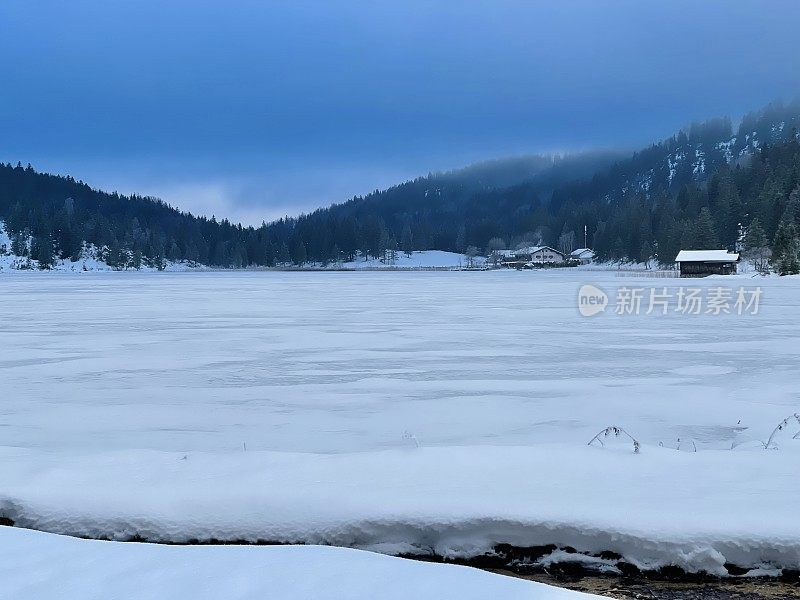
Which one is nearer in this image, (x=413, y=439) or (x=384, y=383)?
(x=413, y=439)

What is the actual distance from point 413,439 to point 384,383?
10.8ft

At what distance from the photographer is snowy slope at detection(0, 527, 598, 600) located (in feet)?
10.3

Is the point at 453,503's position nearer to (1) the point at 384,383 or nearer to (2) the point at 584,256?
(1) the point at 384,383

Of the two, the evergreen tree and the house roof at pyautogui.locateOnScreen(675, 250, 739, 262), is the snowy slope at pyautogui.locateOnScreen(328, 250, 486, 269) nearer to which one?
the evergreen tree

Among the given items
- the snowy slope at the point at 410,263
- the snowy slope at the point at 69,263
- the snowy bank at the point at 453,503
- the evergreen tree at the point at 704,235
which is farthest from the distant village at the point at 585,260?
the snowy slope at the point at 69,263

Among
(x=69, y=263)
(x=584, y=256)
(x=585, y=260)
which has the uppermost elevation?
(x=584, y=256)

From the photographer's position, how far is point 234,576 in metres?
3.34

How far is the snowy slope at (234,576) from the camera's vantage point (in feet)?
10.3

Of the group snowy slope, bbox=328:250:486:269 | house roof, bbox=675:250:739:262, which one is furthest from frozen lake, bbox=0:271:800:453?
snowy slope, bbox=328:250:486:269

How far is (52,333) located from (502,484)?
15970 mm

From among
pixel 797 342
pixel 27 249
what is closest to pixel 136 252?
pixel 27 249

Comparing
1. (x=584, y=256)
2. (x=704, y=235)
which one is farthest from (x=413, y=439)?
(x=584, y=256)

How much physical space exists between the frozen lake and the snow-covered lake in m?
0.05

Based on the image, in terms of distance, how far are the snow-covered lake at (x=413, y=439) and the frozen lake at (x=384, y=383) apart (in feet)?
0.17
